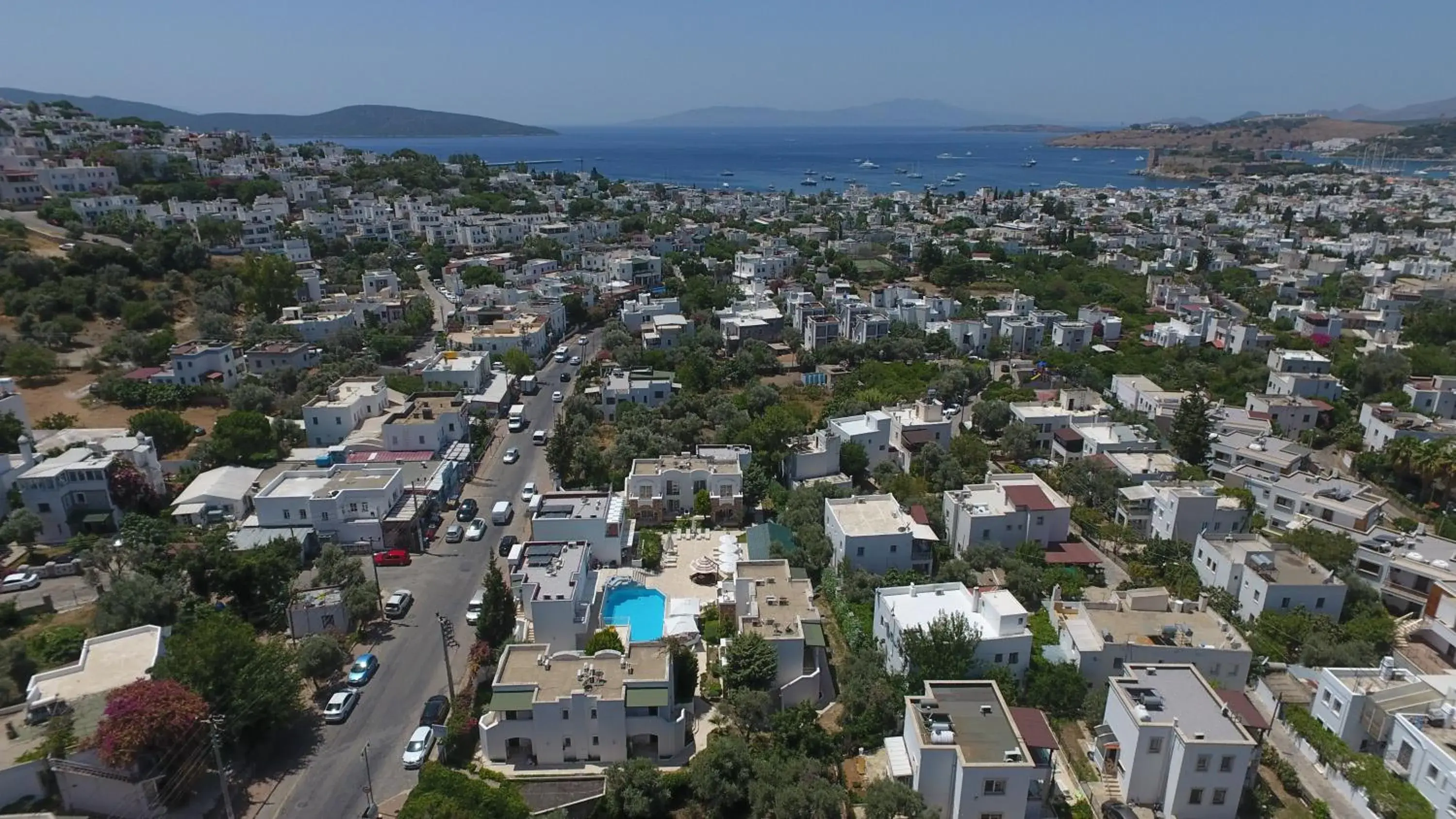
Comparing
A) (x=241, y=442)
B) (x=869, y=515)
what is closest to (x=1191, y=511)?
(x=869, y=515)

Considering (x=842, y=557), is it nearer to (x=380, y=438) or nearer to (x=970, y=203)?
(x=380, y=438)

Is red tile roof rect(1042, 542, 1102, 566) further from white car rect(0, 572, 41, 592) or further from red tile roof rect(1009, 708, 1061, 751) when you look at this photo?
white car rect(0, 572, 41, 592)

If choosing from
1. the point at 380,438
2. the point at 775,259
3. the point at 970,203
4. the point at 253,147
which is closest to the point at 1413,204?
the point at 970,203

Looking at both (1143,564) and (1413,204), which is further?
(1413,204)

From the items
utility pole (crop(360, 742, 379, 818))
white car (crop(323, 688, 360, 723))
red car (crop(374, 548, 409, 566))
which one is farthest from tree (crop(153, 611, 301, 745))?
red car (crop(374, 548, 409, 566))

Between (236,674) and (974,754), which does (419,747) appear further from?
(974,754)

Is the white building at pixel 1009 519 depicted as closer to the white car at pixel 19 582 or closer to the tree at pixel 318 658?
the tree at pixel 318 658
